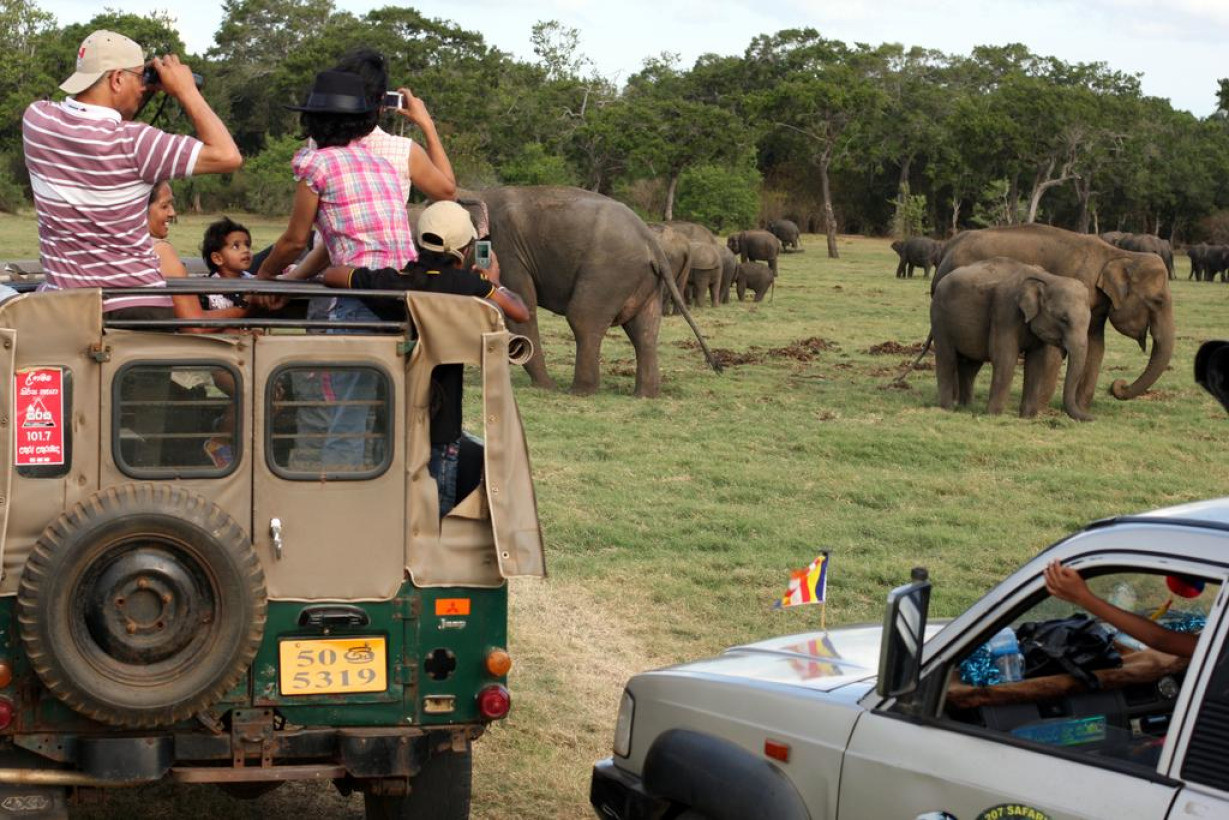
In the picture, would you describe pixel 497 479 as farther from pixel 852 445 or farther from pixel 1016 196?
pixel 1016 196

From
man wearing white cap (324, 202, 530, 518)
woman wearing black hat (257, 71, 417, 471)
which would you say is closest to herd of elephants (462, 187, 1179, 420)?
woman wearing black hat (257, 71, 417, 471)

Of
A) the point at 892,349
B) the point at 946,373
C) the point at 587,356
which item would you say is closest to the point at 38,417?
the point at 587,356

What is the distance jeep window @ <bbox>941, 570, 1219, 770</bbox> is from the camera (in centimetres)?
385

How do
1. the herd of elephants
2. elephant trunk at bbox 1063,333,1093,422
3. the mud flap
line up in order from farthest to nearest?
the herd of elephants < elephant trunk at bbox 1063,333,1093,422 < the mud flap

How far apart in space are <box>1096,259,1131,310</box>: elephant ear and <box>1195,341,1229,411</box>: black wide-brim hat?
15183 mm

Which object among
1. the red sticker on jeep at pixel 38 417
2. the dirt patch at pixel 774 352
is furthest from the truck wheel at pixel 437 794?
the dirt patch at pixel 774 352

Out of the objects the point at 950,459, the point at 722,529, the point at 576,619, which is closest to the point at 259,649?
the point at 576,619

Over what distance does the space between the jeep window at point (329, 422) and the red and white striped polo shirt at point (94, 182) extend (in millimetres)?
809

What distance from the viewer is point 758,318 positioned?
2878 centimetres

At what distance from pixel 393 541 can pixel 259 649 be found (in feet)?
1.60

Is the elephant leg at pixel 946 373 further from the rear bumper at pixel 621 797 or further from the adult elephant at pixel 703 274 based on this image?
the rear bumper at pixel 621 797

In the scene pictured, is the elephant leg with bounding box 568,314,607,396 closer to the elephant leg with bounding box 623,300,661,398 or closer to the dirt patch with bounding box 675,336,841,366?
the elephant leg with bounding box 623,300,661,398

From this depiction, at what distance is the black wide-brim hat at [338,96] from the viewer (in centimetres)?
622

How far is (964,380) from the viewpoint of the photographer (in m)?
18.0
